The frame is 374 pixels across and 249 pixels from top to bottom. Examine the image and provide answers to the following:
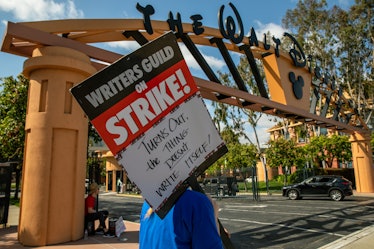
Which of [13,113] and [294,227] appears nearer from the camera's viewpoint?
[294,227]

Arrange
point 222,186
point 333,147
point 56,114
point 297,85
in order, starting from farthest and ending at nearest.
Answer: point 333,147 < point 222,186 < point 297,85 < point 56,114

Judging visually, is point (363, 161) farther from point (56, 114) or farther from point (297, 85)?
point (56, 114)

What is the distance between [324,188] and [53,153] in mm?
16653

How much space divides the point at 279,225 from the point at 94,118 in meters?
9.33

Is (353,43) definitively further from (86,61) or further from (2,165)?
(2,165)

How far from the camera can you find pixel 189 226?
1.77m

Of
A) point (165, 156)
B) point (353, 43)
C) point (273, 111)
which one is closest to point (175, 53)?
point (165, 156)

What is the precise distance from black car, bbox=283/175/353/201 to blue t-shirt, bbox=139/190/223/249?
18093 mm

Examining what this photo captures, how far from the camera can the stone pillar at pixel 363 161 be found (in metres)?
20.8

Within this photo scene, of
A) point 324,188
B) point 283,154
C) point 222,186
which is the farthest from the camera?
point 283,154

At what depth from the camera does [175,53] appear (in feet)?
6.55

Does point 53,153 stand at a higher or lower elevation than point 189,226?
higher

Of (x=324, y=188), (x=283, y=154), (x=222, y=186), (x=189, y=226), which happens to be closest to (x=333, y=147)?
(x=283, y=154)

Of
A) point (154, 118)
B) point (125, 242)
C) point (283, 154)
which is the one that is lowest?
point (125, 242)
